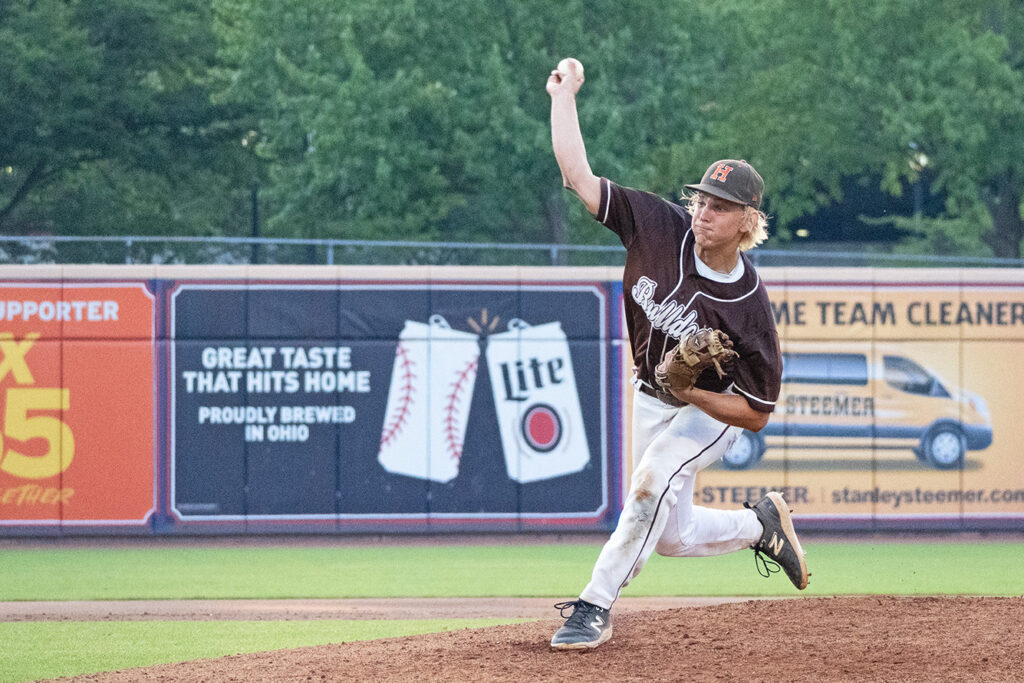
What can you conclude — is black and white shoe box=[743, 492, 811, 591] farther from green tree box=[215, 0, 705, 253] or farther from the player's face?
green tree box=[215, 0, 705, 253]

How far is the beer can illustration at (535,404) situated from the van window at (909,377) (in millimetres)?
Result: 3032

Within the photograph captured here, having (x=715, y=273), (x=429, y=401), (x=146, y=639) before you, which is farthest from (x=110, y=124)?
(x=715, y=273)

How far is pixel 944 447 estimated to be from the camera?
13.1 m

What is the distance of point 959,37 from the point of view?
2459 centimetres

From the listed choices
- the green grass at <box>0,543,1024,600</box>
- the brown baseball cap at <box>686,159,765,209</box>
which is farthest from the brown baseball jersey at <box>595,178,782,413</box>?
the green grass at <box>0,543,1024,600</box>

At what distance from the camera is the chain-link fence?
14.4 metres

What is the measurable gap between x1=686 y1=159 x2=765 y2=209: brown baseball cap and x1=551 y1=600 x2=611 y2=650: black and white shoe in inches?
→ 67.4

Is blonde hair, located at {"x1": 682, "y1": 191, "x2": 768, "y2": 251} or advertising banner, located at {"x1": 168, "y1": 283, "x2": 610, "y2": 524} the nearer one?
blonde hair, located at {"x1": 682, "y1": 191, "x2": 768, "y2": 251}

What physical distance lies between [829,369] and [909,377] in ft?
2.62

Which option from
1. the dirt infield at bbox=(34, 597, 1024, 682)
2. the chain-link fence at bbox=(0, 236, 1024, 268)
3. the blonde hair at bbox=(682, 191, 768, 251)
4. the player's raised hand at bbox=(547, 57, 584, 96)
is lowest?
the dirt infield at bbox=(34, 597, 1024, 682)

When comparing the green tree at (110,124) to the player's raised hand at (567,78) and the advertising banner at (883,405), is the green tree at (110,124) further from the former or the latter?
the player's raised hand at (567,78)

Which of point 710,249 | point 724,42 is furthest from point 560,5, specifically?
point 710,249

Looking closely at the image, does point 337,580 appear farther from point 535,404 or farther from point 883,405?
point 883,405

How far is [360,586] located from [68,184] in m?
20.2
